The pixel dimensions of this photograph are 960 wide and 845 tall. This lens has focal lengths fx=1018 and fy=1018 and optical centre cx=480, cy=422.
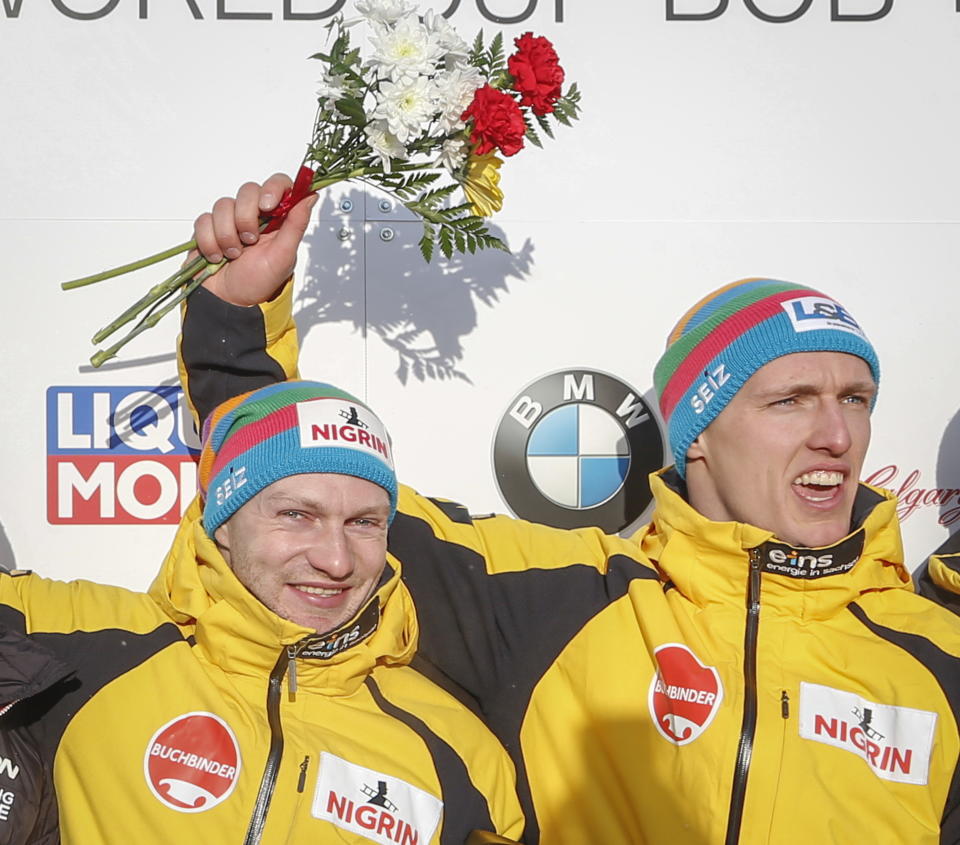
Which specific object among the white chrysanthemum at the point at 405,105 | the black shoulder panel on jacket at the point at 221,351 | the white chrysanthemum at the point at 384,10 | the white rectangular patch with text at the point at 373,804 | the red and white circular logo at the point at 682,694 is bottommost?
the white rectangular patch with text at the point at 373,804

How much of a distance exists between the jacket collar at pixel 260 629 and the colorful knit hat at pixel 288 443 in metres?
0.12

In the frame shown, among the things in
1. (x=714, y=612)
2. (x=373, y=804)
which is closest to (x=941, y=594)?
(x=714, y=612)

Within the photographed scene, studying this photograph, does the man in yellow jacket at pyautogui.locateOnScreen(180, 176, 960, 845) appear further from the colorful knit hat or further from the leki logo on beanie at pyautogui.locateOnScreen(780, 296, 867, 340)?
the colorful knit hat

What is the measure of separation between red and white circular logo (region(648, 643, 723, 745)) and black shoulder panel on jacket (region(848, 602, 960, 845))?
366 mm

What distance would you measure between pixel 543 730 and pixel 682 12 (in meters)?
1.87

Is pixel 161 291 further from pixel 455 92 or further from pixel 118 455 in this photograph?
pixel 455 92

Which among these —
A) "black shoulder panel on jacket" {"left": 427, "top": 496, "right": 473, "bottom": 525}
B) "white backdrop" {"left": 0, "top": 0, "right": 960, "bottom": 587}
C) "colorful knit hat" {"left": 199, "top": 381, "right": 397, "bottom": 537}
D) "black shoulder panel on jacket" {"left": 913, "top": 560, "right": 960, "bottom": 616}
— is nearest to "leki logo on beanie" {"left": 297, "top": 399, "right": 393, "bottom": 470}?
"colorful knit hat" {"left": 199, "top": 381, "right": 397, "bottom": 537}

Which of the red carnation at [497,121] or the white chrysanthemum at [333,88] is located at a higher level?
the white chrysanthemum at [333,88]

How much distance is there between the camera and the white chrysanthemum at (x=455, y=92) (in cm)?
212

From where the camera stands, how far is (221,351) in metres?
2.34

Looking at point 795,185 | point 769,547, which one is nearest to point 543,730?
point 769,547


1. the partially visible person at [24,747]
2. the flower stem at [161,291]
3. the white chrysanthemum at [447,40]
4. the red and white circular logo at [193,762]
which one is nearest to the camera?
the partially visible person at [24,747]

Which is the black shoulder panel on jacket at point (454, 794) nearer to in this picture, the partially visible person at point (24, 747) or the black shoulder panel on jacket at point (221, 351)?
the partially visible person at point (24, 747)

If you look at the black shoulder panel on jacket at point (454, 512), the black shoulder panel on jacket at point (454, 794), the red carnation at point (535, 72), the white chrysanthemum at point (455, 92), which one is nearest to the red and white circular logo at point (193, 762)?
the black shoulder panel on jacket at point (454, 794)
